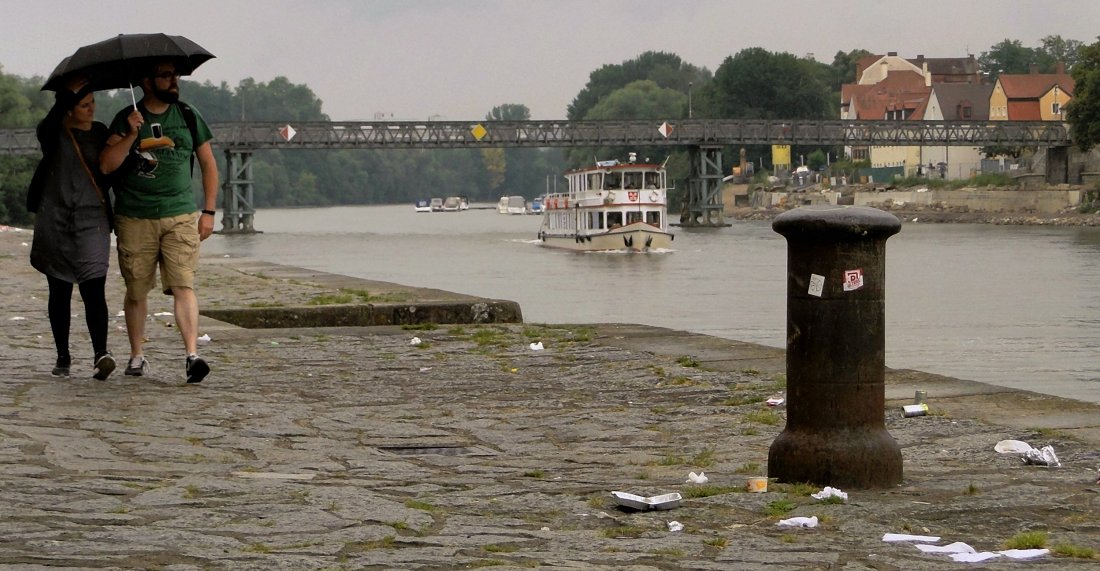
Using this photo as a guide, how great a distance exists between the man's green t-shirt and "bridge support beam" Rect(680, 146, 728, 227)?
287ft

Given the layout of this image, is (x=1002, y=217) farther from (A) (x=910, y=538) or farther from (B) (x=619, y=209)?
(A) (x=910, y=538)

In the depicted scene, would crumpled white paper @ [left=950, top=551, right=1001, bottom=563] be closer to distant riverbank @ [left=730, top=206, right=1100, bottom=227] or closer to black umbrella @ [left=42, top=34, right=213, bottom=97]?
black umbrella @ [left=42, top=34, right=213, bottom=97]

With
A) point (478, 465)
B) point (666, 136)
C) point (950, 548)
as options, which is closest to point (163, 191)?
point (478, 465)

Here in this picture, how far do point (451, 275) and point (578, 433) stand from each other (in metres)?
37.1

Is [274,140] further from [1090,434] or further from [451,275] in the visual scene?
[1090,434]

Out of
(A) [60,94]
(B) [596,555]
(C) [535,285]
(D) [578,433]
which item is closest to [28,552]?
(B) [596,555]

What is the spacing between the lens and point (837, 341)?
6277 millimetres

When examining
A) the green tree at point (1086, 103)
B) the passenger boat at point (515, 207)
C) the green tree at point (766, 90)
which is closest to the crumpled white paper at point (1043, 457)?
the green tree at point (1086, 103)

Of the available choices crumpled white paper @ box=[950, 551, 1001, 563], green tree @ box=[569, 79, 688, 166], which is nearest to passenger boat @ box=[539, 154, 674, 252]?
crumpled white paper @ box=[950, 551, 1001, 563]

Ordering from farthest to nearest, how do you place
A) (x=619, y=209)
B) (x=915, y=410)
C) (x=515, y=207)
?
(x=515, y=207) → (x=619, y=209) → (x=915, y=410)

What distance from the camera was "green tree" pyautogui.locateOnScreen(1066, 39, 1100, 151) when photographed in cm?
9075

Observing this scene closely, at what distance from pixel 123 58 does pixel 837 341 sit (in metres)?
4.64

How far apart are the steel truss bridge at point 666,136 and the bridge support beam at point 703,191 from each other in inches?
2.2

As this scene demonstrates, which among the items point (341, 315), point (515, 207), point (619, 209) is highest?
point (341, 315)
